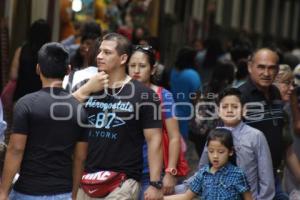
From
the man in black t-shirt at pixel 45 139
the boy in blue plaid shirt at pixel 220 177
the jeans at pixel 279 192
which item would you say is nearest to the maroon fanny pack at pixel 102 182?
the man in black t-shirt at pixel 45 139

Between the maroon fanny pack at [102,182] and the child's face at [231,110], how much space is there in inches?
48.3

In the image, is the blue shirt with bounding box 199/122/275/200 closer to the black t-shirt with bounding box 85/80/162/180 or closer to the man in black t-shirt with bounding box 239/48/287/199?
the man in black t-shirt with bounding box 239/48/287/199

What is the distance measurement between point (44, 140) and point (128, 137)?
91cm

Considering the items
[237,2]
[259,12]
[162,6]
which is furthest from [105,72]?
[259,12]

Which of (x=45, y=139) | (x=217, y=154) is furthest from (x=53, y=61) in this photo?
(x=217, y=154)

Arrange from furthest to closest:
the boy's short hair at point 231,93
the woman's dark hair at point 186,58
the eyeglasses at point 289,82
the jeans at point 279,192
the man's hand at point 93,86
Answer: the woman's dark hair at point 186,58
the eyeglasses at point 289,82
the jeans at point 279,192
the boy's short hair at point 231,93
the man's hand at point 93,86

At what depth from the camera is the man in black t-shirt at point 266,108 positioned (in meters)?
9.52

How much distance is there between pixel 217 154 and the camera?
8.66 m

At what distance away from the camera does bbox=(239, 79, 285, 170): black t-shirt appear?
9.51 metres

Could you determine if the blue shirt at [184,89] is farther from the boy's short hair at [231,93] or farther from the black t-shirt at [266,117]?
the boy's short hair at [231,93]

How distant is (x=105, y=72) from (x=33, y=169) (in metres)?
1.19

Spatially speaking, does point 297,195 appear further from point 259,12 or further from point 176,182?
point 259,12

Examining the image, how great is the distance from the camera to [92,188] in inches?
329

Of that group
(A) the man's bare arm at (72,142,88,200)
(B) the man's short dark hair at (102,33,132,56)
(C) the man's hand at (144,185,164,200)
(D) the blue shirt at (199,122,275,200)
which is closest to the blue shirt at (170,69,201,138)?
(D) the blue shirt at (199,122,275,200)
